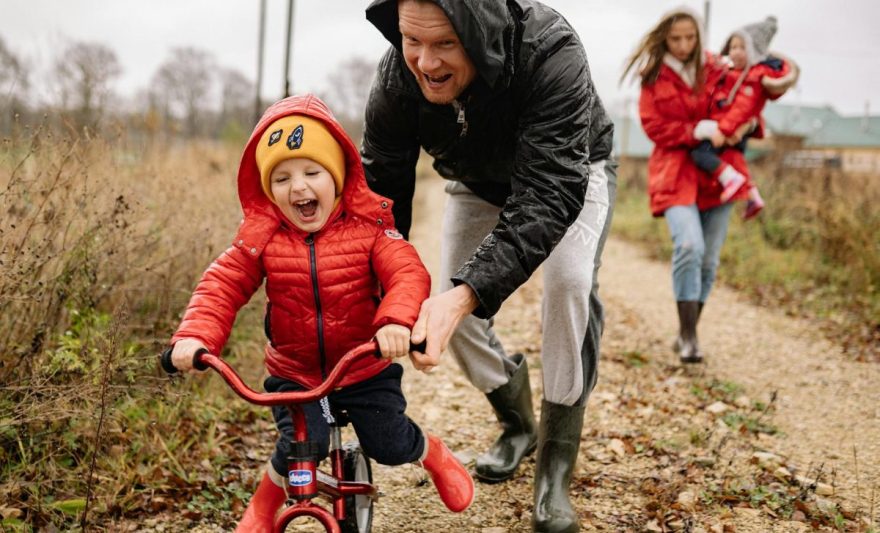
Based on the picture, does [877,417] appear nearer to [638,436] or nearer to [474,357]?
[638,436]

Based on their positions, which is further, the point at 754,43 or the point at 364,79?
the point at 364,79

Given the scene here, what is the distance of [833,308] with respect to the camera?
7141 mm

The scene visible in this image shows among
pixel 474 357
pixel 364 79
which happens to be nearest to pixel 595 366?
pixel 474 357

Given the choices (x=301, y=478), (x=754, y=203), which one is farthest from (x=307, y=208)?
(x=754, y=203)

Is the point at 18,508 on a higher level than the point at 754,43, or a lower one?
lower

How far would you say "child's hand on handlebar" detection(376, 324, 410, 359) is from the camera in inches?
85.8

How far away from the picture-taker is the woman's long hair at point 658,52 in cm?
521

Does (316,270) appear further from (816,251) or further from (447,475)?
(816,251)

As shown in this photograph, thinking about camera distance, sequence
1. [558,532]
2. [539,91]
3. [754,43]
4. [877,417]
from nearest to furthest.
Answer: [539,91]
[558,532]
[877,417]
[754,43]

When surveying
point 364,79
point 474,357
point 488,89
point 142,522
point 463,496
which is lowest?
point 142,522

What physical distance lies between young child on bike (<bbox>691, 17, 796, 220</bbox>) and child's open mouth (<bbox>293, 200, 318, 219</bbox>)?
3.57m

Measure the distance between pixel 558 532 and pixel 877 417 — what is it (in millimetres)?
2637

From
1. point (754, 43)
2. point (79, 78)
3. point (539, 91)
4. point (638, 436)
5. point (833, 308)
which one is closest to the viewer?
Result: point (539, 91)

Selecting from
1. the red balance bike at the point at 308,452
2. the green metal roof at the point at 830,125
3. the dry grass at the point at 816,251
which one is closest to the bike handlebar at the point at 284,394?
the red balance bike at the point at 308,452
